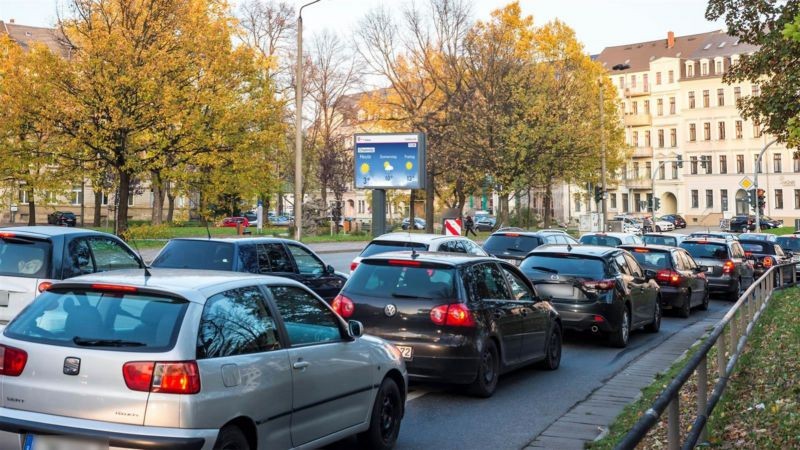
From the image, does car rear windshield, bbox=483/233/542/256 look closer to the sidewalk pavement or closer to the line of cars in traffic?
the sidewalk pavement

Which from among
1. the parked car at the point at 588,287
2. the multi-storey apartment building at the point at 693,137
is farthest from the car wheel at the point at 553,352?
the multi-storey apartment building at the point at 693,137

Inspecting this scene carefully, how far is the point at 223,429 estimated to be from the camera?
18.0ft

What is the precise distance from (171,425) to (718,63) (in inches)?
→ 4099

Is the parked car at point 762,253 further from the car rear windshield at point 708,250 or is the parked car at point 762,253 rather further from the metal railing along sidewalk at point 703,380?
the metal railing along sidewalk at point 703,380

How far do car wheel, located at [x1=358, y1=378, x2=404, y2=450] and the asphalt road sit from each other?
0.26 meters

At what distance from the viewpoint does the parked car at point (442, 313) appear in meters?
9.64

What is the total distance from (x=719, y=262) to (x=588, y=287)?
40.5 feet

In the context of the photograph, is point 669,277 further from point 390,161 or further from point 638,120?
point 638,120

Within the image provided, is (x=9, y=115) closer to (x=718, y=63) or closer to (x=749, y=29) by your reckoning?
(x=749, y=29)

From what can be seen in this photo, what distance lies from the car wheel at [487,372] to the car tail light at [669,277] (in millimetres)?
10591

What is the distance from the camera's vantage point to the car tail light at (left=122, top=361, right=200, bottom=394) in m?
5.29

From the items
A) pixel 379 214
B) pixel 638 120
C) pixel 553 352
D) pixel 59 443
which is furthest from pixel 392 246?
pixel 638 120

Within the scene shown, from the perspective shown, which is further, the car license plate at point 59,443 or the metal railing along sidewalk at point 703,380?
the car license plate at point 59,443

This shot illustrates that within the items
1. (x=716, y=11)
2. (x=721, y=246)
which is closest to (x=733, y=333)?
(x=716, y=11)
